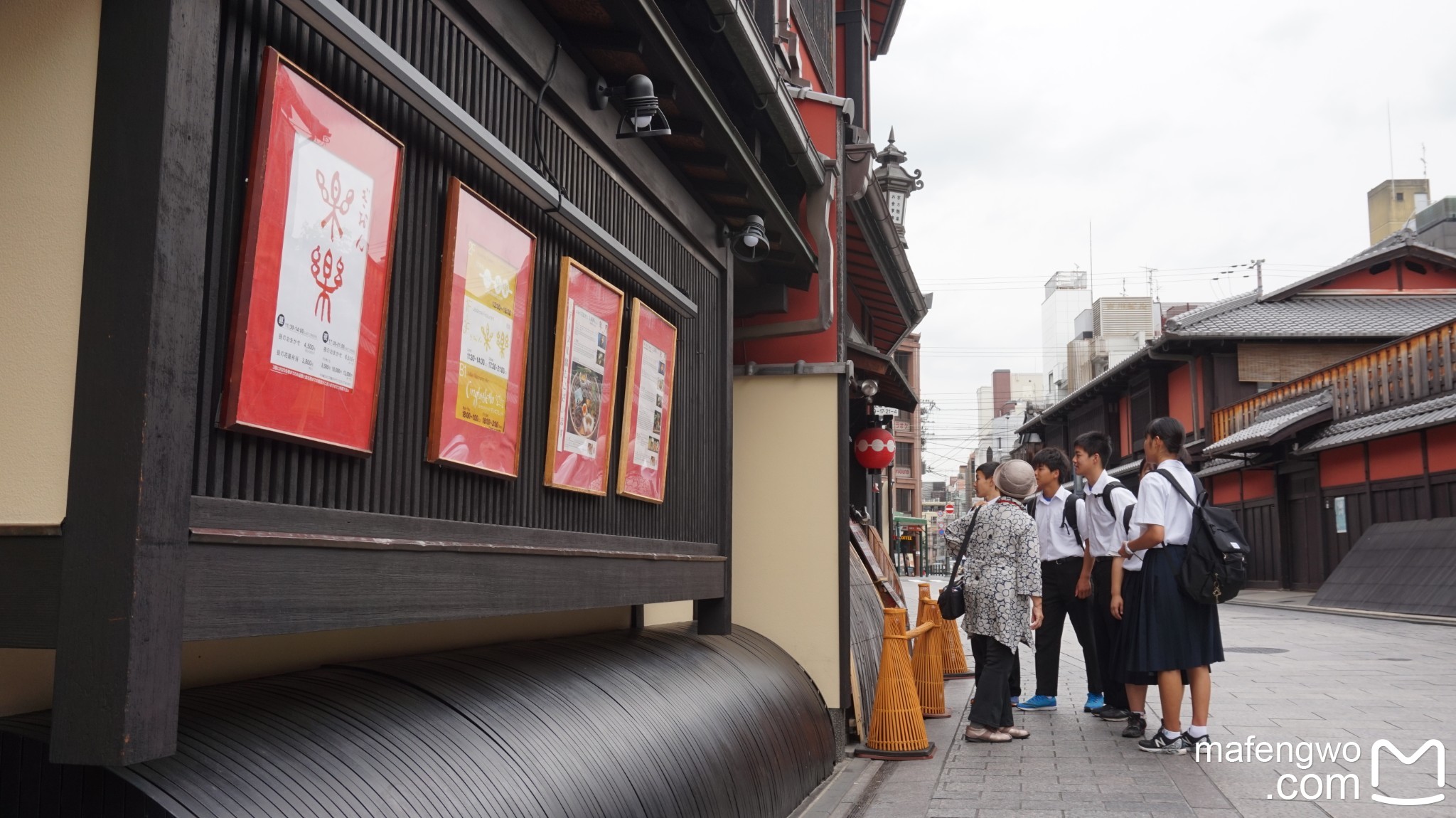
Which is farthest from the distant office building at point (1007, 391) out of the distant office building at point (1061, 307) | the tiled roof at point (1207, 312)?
the tiled roof at point (1207, 312)

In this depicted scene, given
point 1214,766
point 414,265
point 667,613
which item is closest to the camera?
point 414,265

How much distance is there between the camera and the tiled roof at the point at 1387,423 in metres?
21.5

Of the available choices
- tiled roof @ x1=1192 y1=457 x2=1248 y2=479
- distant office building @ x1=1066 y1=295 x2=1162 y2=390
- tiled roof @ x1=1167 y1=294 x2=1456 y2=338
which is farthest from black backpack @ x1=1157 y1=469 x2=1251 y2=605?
distant office building @ x1=1066 y1=295 x2=1162 y2=390

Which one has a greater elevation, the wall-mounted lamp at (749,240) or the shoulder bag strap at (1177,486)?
the wall-mounted lamp at (749,240)

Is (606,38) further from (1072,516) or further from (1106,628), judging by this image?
(1106,628)

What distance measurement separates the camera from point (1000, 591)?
8289 millimetres

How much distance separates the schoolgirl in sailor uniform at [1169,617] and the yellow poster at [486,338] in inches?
186

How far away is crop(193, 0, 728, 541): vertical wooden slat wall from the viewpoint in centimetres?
279

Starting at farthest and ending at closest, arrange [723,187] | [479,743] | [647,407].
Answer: [723,187] < [647,407] < [479,743]

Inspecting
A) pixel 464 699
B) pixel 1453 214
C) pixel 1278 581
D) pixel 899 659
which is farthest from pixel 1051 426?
pixel 464 699

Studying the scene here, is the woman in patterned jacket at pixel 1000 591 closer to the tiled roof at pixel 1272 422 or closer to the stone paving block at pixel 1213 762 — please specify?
the stone paving block at pixel 1213 762

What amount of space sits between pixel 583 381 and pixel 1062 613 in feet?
19.6

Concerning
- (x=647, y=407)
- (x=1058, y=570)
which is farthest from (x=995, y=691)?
(x=647, y=407)

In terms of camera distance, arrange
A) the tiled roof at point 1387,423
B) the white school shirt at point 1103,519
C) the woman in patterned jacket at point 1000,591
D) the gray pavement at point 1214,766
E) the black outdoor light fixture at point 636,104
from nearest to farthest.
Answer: the black outdoor light fixture at point 636,104 < the gray pavement at point 1214,766 < the woman in patterned jacket at point 1000,591 < the white school shirt at point 1103,519 < the tiled roof at point 1387,423
